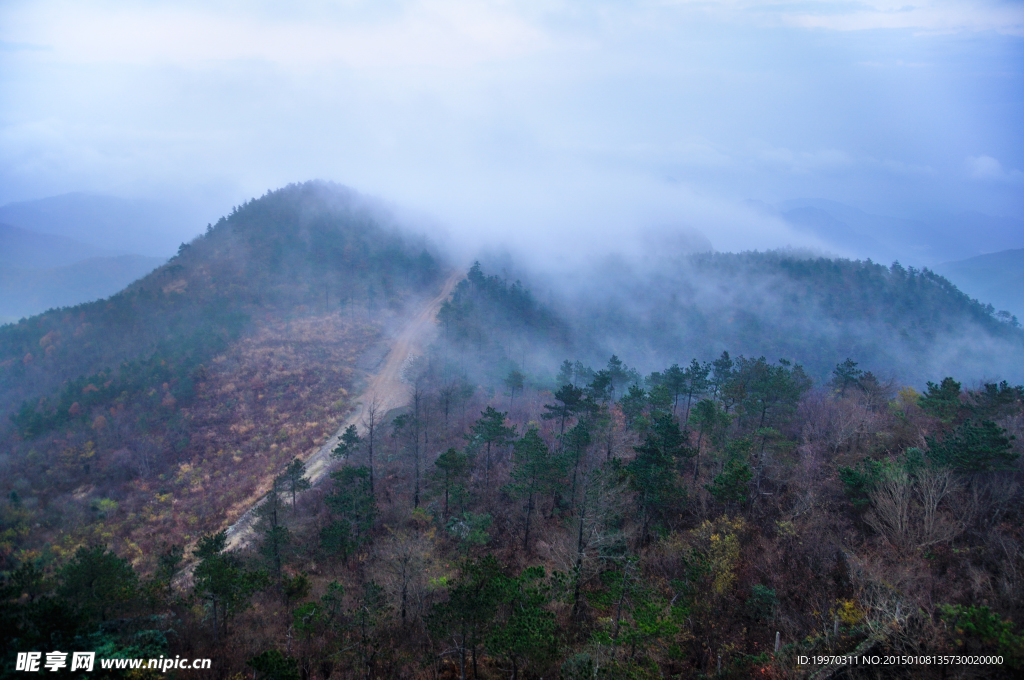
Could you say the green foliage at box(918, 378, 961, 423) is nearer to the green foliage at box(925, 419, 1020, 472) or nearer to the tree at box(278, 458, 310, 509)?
the green foliage at box(925, 419, 1020, 472)

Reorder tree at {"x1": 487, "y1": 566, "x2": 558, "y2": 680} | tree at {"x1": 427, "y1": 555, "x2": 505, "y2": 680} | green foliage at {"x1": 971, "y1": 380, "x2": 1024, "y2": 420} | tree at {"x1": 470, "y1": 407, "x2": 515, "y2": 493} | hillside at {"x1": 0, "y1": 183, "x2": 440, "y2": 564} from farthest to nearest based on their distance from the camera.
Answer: hillside at {"x1": 0, "y1": 183, "x2": 440, "y2": 564}
tree at {"x1": 470, "y1": 407, "x2": 515, "y2": 493}
green foliage at {"x1": 971, "y1": 380, "x2": 1024, "y2": 420}
tree at {"x1": 427, "y1": 555, "x2": 505, "y2": 680}
tree at {"x1": 487, "y1": 566, "x2": 558, "y2": 680}

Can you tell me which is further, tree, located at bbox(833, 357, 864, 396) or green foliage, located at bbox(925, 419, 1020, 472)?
tree, located at bbox(833, 357, 864, 396)

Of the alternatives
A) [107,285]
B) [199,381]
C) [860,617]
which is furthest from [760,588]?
[107,285]

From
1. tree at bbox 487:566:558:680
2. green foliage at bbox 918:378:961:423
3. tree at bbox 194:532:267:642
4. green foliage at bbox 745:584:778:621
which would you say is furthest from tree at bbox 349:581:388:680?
green foliage at bbox 918:378:961:423

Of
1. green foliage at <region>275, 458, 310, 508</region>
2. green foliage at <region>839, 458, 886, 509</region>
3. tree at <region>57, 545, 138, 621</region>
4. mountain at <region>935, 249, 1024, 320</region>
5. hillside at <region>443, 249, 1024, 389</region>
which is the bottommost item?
tree at <region>57, 545, 138, 621</region>

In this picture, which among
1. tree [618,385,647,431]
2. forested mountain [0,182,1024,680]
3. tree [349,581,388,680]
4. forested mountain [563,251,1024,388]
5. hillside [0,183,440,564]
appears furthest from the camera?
forested mountain [563,251,1024,388]

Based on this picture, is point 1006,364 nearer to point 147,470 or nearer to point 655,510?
point 655,510

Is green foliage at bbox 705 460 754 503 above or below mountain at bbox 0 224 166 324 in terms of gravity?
below
